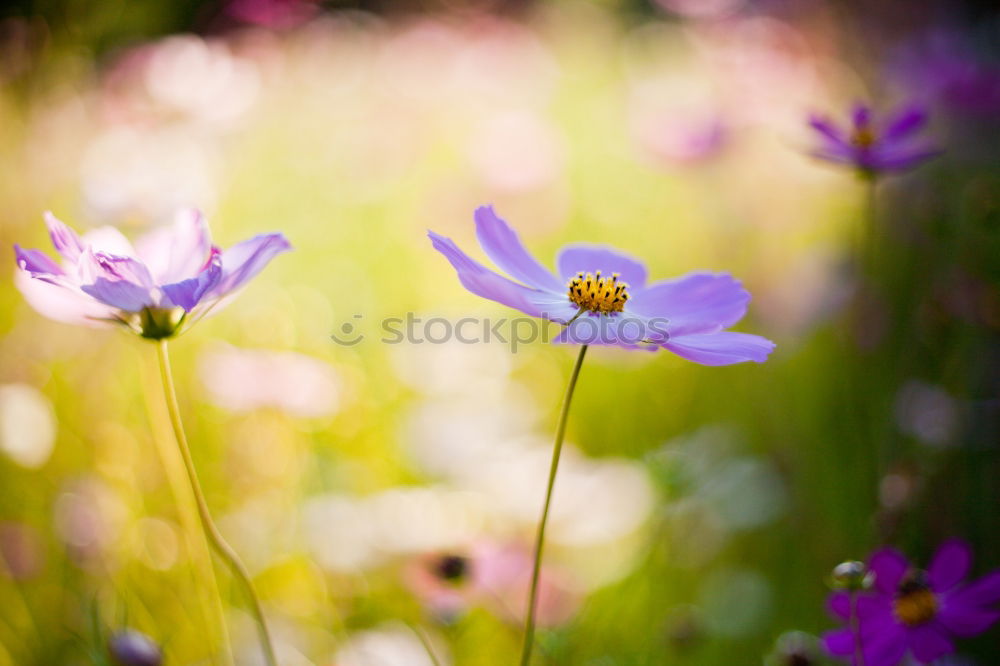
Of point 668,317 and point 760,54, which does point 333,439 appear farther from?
point 760,54

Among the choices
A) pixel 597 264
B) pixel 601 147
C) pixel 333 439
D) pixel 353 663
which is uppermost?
pixel 601 147

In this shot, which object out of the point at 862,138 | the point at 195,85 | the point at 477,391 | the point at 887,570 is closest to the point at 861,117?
the point at 862,138

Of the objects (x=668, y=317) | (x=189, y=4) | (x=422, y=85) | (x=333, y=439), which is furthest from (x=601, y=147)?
(x=189, y=4)

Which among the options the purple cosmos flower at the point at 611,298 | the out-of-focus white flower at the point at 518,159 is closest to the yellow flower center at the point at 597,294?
the purple cosmos flower at the point at 611,298

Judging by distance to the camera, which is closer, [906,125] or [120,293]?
[120,293]

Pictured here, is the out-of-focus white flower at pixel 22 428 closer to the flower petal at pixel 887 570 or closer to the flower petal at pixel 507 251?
the flower petal at pixel 507 251

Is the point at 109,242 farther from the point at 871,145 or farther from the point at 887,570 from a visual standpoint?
the point at 871,145

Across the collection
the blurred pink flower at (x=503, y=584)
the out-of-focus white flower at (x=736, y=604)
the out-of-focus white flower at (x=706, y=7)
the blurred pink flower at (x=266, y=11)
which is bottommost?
the out-of-focus white flower at (x=736, y=604)
